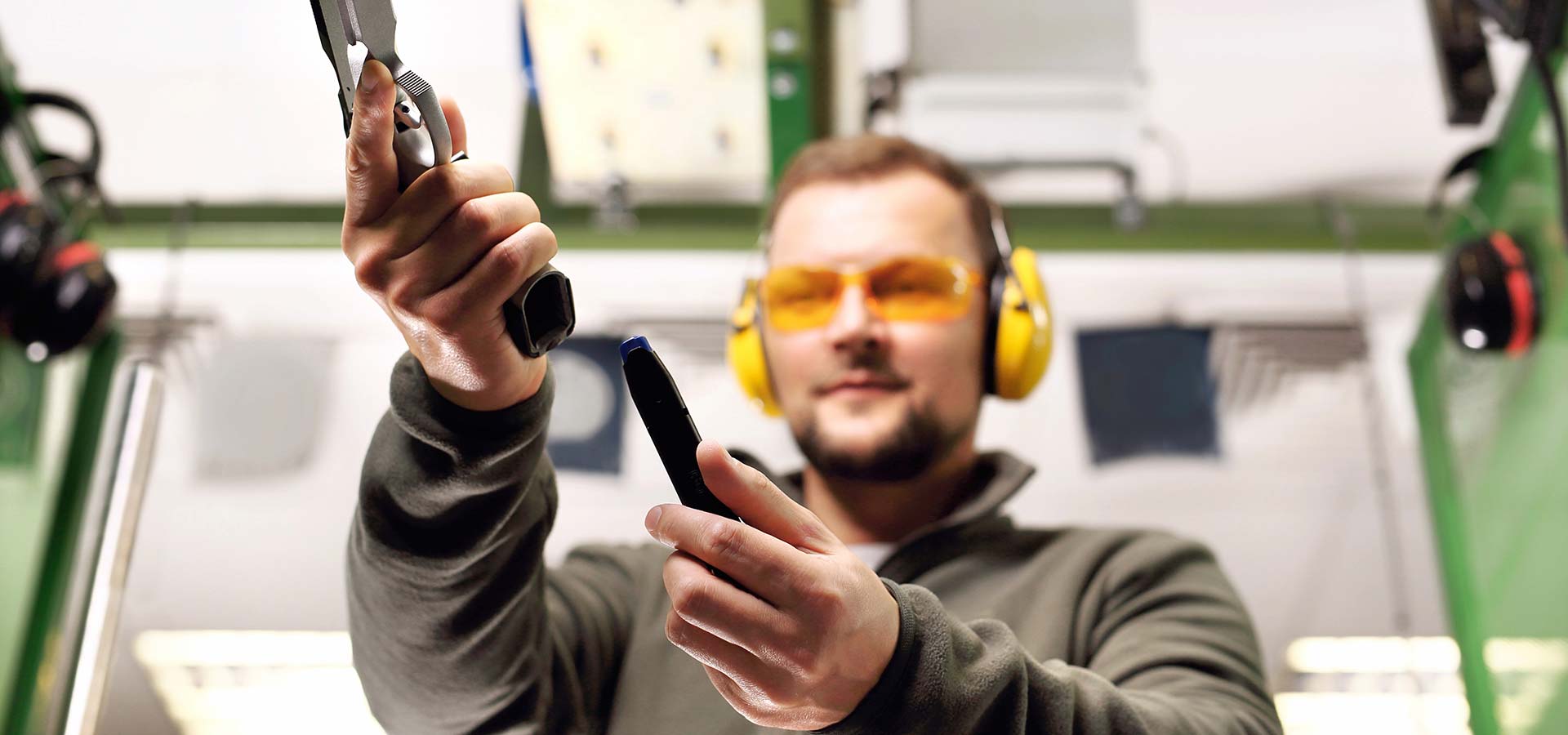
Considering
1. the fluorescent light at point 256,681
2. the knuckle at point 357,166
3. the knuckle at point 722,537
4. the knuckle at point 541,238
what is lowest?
the fluorescent light at point 256,681

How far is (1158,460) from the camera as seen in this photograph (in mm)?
1587

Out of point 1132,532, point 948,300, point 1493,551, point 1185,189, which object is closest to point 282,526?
point 948,300

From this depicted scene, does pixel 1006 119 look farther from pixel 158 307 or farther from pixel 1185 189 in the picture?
pixel 158 307

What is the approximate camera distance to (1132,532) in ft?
3.16

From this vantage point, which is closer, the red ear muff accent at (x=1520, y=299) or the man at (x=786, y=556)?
the man at (x=786, y=556)

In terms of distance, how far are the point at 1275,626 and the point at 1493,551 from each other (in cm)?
25

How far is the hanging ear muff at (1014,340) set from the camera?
1.04 m

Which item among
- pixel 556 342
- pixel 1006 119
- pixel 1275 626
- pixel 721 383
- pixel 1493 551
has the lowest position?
pixel 1275 626

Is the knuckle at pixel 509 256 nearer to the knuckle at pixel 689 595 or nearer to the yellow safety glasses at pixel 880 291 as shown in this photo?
the knuckle at pixel 689 595

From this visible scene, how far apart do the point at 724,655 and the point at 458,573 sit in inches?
7.4

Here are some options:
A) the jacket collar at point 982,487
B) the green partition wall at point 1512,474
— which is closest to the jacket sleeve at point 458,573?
the jacket collar at point 982,487

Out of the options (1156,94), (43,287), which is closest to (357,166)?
(43,287)

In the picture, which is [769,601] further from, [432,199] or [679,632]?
[432,199]

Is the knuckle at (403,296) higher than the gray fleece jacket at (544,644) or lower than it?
higher
